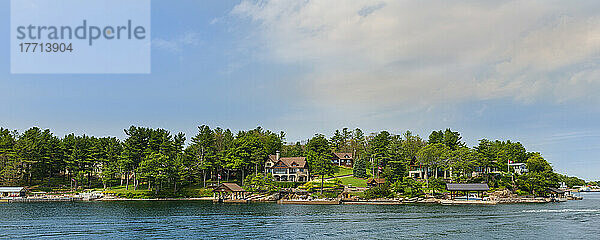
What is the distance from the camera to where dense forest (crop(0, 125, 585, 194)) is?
3423 inches

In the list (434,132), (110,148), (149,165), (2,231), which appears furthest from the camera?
(434,132)

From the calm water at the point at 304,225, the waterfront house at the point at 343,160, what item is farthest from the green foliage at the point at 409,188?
the waterfront house at the point at 343,160

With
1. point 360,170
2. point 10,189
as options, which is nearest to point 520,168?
point 360,170

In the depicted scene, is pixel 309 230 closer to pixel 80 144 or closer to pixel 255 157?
pixel 255 157

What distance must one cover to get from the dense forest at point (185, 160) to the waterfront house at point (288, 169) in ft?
8.29

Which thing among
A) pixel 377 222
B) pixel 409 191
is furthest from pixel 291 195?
pixel 377 222

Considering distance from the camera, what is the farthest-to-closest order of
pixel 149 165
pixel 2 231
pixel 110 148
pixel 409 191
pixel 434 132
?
pixel 434 132, pixel 110 148, pixel 149 165, pixel 409 191, pixel 2 231

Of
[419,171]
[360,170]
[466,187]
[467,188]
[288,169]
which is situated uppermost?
[288,169]

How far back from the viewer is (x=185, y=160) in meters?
90.4

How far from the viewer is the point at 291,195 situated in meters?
81.6

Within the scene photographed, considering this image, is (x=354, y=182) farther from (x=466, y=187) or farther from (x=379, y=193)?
(x=466, y=187)

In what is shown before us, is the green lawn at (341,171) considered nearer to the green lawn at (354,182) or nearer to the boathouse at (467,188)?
the green lawn at (354,182)

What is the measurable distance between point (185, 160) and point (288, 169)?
23.1 m

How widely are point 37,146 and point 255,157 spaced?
47950 millimetres
